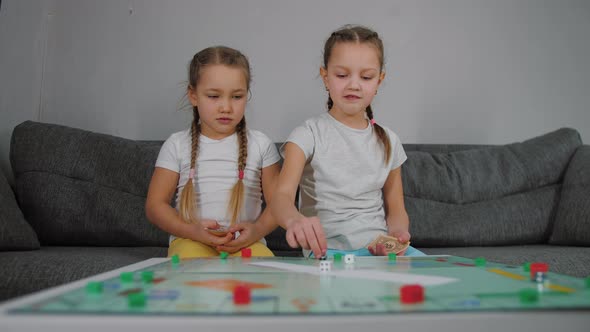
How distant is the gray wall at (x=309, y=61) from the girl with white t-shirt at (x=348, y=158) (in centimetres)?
69

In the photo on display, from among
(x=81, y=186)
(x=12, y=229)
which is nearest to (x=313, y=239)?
(x=12, y=229)

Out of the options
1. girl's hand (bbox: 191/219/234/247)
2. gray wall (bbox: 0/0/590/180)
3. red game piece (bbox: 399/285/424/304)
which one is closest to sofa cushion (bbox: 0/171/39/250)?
girl's hand (bbox: 191/219/234/247)

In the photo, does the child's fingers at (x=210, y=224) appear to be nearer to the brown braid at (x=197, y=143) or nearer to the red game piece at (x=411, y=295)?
the brown braid at (x=197, y=143)

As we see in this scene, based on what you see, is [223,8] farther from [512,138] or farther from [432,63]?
[512,138]

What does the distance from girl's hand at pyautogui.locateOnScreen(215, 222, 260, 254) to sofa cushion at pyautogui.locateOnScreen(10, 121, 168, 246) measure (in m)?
0.44

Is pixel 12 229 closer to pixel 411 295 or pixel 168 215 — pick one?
pixel 168 215

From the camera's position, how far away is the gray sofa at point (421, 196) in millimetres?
1702

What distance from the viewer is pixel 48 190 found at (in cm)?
171

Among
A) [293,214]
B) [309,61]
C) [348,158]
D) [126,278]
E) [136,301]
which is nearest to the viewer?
[136,301]

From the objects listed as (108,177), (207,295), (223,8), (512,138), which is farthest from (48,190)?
(512,138)

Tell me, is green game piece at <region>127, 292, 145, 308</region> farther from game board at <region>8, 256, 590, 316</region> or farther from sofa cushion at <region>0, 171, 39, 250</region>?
sofa cushion at <region>0, 171, 39, 250</region>

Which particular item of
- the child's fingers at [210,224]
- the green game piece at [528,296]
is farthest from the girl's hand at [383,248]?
the green game piece at [528,296]

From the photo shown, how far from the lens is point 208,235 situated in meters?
1.34

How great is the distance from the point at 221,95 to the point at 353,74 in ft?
1.20
